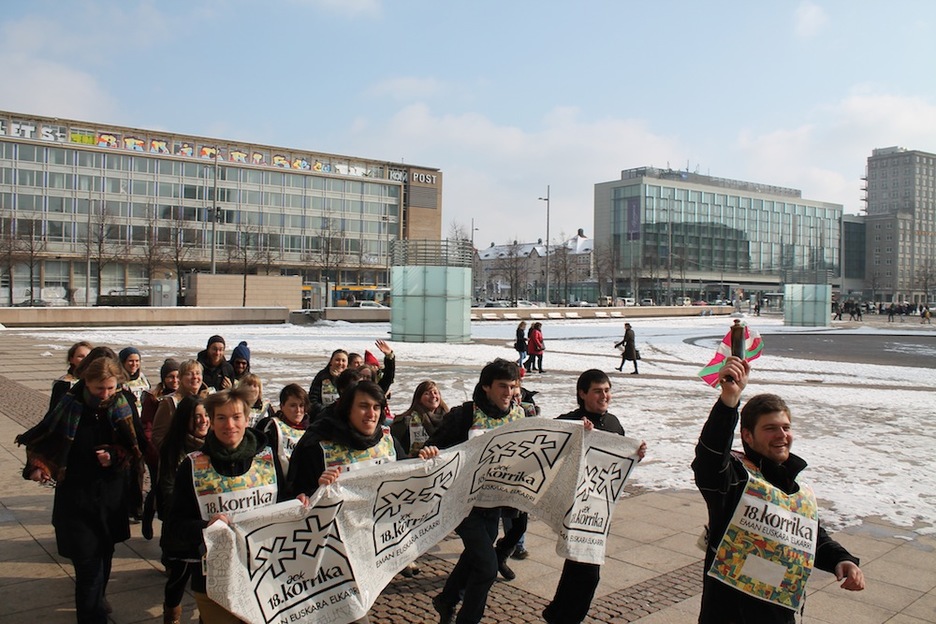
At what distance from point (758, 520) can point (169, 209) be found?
3440 inches

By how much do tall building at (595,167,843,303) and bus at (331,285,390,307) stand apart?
136 ft

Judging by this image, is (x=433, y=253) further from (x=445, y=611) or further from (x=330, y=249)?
(x=330, y=249)

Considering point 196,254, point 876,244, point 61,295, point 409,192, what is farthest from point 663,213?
point 61,295

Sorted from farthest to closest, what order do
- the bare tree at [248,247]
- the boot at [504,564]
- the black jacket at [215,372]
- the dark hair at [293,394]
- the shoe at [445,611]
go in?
the bare tree at [248,247] < the black jacket at [215,372] < the dark hair at [293,394] < the boot at [504,564] < the shoe at [445,611]

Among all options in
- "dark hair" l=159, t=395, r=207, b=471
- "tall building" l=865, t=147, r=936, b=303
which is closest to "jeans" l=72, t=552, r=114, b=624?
"dark hair" l=159, t=395, r=207, b=471

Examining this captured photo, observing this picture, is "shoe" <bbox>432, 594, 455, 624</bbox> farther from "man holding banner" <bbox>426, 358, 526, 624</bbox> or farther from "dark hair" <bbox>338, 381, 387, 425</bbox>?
"dark hair" <bbox>338, 381, 387, 425</bbox>

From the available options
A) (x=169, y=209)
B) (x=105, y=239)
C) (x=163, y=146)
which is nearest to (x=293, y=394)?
(x=105, y=239)

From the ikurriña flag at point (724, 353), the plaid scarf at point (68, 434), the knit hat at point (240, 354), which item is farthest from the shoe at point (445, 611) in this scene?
the knit hat at point (240, 354)

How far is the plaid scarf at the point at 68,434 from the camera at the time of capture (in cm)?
478

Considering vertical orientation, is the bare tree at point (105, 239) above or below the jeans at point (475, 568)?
above

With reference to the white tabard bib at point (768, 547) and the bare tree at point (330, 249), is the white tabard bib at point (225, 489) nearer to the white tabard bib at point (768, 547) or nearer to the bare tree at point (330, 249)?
the white tabard bib at point (768, 547)

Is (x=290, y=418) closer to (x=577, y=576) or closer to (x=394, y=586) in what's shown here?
(x=394, y=586)

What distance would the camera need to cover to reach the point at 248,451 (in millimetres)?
4176

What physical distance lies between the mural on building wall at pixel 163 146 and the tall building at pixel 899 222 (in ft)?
372
